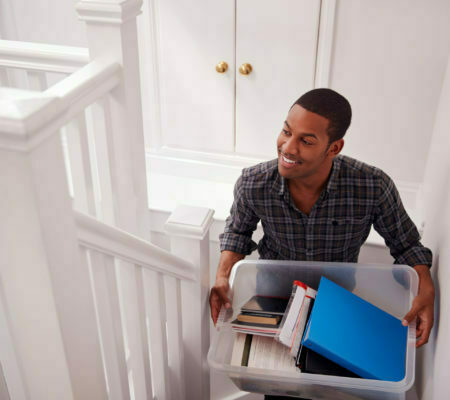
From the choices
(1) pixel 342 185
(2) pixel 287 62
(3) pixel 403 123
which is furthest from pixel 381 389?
(2) pixel 287 62

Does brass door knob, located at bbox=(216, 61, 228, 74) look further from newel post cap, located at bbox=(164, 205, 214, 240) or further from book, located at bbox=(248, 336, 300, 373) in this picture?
book, located at bbox=(248, 336, 300, 373)

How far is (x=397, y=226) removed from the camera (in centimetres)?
149

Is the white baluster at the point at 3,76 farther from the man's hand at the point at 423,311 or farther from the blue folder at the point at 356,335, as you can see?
the man's hand at the point at 423,311

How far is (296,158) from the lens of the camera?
4.51 feet

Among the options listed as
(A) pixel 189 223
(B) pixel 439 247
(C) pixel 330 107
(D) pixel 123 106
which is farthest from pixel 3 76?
(B) pixel 439 247

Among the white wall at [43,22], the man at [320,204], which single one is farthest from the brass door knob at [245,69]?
the man at [320,204]

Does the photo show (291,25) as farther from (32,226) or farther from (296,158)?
(32,226)

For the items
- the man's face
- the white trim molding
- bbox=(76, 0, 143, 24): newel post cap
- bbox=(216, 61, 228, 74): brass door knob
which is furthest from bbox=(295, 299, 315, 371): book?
bbox=(216, 61, 228, 74): brass door knob

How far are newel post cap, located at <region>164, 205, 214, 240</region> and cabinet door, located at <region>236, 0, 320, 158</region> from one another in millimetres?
1119

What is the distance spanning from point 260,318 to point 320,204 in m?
0.38

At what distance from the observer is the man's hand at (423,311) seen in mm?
1362

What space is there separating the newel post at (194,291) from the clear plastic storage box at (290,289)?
0.10 m

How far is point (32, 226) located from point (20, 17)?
86.6 inches

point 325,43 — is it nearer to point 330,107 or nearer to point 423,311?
point 330,107
